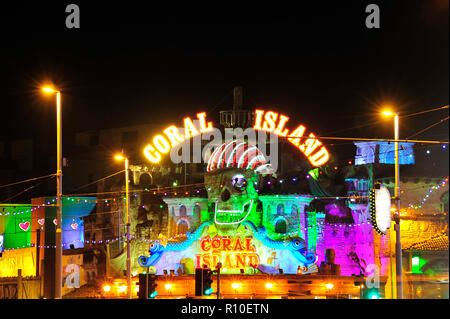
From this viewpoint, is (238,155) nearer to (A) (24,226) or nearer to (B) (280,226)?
(B) (280,226)

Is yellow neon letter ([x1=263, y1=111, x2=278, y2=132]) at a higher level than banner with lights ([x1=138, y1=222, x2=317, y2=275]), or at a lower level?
higher

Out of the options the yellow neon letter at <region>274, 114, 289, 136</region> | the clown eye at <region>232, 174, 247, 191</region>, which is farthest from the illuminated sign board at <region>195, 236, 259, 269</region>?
the yellow neon letter at <region>274, 114, 289, 136</region>

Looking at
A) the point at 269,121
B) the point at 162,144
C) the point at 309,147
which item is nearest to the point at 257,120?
the point at 269,121

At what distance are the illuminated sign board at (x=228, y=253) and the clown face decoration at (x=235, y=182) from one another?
54.0 inches

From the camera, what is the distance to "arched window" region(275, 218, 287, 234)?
176 feet

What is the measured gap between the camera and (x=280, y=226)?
53.9m

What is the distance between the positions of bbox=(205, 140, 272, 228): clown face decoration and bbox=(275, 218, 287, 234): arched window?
2252mm

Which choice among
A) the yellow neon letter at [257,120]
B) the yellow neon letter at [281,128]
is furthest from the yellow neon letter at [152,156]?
the yellow neon letter at [281,128]

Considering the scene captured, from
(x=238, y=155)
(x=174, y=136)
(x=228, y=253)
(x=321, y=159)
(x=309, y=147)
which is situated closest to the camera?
(x=228, y=253)

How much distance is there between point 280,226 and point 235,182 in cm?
517

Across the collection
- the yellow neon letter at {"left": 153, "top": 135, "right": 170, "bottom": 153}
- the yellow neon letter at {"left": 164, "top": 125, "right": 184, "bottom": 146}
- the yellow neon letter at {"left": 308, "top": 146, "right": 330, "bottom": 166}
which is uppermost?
the yellow neon letter at {"left": 164, "top": 125, "right": 184, "bottom": 146}

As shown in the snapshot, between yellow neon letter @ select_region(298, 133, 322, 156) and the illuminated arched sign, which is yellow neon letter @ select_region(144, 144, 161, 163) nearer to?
the illuminated arched sign
